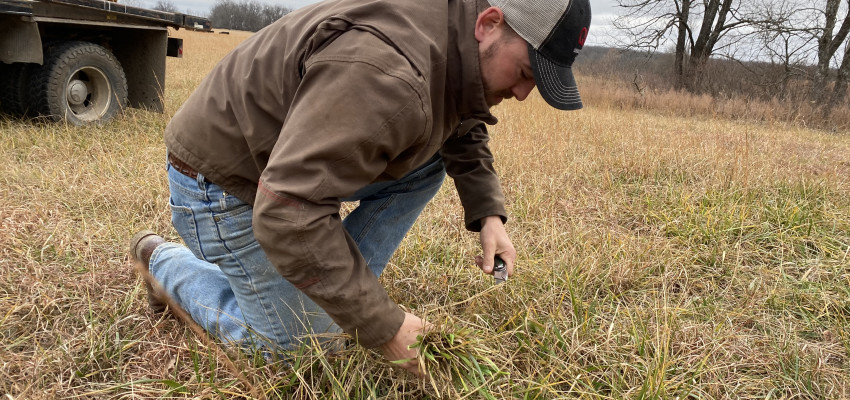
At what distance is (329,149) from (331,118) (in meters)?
0.07

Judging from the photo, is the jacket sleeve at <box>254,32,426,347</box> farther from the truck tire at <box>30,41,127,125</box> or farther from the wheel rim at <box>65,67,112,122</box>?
the wheel rim at <box>65,67,112,122</box>

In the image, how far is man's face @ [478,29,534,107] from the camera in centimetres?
141

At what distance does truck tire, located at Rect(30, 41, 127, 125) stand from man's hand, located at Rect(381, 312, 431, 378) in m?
4.52

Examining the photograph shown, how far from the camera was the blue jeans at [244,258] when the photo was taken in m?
1.74

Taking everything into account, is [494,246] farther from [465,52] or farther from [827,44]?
[827,44]

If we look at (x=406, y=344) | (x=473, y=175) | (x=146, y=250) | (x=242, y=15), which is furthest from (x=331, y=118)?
(x=242, y=15)

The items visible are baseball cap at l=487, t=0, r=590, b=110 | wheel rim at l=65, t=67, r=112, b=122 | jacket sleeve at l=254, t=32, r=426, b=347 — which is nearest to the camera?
jacket sleeve at l=254, t=32, r=426, b=347

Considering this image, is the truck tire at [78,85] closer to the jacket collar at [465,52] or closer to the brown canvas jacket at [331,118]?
the brown canvas jacket at [331,118]

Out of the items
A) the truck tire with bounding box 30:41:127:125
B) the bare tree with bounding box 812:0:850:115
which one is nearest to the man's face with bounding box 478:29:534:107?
the truck tire with bounding box 30:41:127:125

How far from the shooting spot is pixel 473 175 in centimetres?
209

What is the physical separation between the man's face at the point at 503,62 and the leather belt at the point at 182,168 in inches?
35.6

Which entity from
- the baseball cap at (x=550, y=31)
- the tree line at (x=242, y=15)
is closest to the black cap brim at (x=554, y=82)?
the baseball cap at (x=550, y=31)

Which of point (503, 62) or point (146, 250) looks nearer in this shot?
point (503, 62)

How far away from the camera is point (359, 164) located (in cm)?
127
